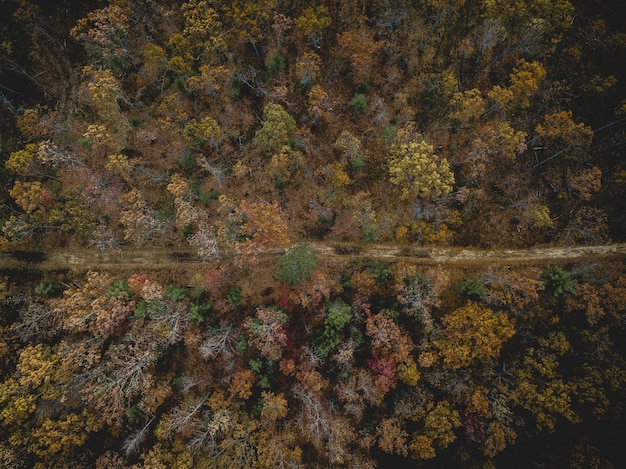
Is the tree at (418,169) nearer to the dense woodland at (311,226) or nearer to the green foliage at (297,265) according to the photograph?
the dense woodland at (311,226)

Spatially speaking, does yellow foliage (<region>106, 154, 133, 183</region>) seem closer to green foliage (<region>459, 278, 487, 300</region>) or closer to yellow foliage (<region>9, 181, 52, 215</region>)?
yellow foliage (<region>9, 181, 52, 215</region>)

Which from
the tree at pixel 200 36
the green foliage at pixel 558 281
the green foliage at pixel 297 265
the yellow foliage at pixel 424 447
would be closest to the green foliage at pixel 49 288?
the green foliage at pixel 297 265

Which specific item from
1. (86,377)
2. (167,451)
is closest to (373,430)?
(167,451)

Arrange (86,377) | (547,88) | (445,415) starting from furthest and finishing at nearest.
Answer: (547,88), (86,377), (445,415)

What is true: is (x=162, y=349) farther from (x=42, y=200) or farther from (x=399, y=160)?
(x=399, y=160)

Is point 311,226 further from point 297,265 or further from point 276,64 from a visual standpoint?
point 276,64

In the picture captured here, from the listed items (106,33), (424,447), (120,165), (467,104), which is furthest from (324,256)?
(106,33)
